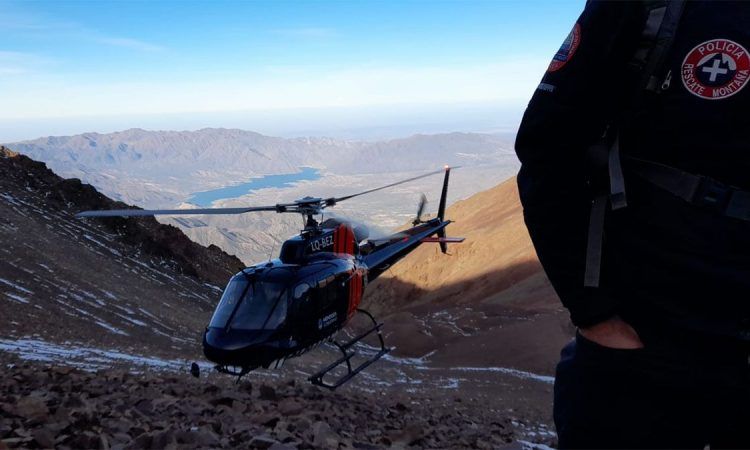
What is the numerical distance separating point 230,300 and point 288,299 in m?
1.01

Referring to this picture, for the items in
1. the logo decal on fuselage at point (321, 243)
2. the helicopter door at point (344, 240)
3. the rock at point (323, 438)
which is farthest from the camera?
the helicopter door at point (344, 240)

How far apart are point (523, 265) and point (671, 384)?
41.4 metres

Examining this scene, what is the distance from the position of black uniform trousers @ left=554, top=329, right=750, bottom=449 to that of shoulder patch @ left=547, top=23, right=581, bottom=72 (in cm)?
97

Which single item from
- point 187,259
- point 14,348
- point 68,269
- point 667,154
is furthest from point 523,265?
point 667,154

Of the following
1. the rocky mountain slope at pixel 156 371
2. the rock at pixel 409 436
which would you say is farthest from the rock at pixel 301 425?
the rock at pixel 409 436

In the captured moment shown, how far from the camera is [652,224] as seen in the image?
194 cm

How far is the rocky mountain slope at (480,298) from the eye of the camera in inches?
918

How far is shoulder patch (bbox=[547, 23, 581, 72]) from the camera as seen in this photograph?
2.02 metres

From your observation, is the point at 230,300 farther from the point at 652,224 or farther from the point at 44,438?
the point at 652,224

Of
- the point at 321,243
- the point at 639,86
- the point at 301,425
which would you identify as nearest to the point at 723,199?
the point at 639,86

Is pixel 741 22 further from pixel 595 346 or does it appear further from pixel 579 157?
pixel 595 346

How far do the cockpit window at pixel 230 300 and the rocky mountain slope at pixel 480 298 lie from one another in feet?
43.8

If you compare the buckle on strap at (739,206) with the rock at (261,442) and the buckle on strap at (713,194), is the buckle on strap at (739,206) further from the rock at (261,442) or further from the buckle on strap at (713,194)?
the rock at (261,442)

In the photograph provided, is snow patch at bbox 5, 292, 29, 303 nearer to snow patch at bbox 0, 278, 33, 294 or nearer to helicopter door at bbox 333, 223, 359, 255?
snow patch at bbox 0, 278, 33, 294
